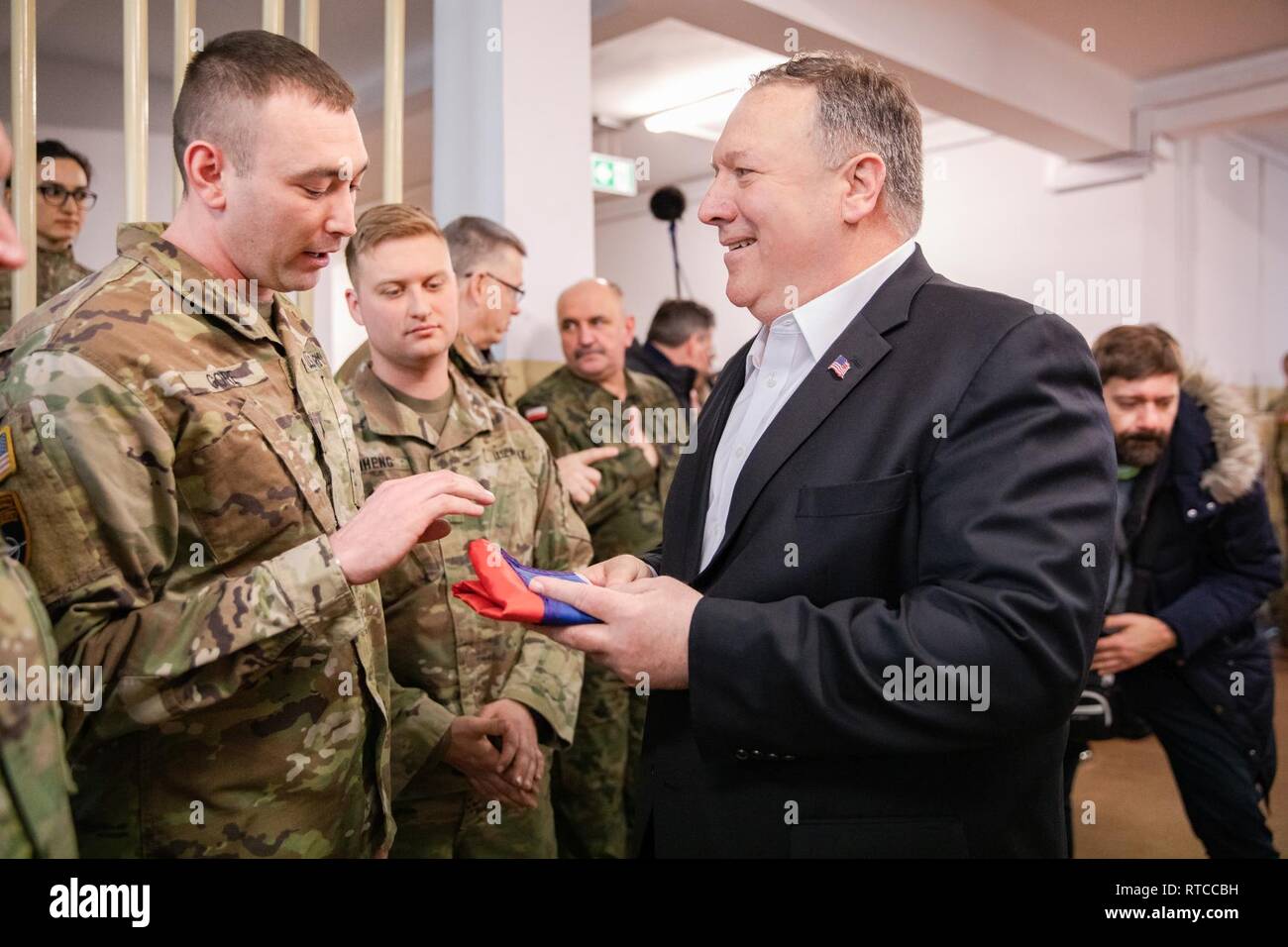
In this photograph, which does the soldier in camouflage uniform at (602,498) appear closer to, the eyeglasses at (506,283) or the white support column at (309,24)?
the eyeglasses at (506,283)

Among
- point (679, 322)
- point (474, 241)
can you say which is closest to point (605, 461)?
point (474, 241)

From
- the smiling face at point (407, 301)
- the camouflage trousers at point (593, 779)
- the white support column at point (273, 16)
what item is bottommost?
the camouflage trousers at point (593, 779)

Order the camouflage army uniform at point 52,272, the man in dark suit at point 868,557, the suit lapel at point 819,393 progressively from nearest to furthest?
the man in dark suit at point 868,557 < the suit lapel at point 819,393 < the camouflage army uniform at point 52,272

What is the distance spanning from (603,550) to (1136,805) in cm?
214

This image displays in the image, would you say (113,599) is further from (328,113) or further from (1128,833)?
(1128,833)

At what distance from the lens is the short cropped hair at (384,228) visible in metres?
2.05

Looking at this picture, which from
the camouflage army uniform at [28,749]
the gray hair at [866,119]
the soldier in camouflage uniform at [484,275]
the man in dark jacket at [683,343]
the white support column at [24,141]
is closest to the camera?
the camouflage army uniform at [28,749]

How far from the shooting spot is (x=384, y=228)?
81.0 inches

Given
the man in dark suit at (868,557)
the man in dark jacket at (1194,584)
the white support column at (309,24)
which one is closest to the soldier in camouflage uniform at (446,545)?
the man in dark suit at (868,557)

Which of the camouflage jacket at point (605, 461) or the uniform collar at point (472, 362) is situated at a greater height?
the uniform collar at point (472, 362)

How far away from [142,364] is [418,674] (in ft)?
2.78

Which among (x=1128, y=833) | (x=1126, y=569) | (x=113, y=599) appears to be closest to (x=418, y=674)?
(x=113, y=599)

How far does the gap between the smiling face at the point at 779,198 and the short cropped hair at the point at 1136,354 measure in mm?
1266

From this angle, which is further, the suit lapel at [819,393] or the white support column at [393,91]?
the white support column at [393,91]
